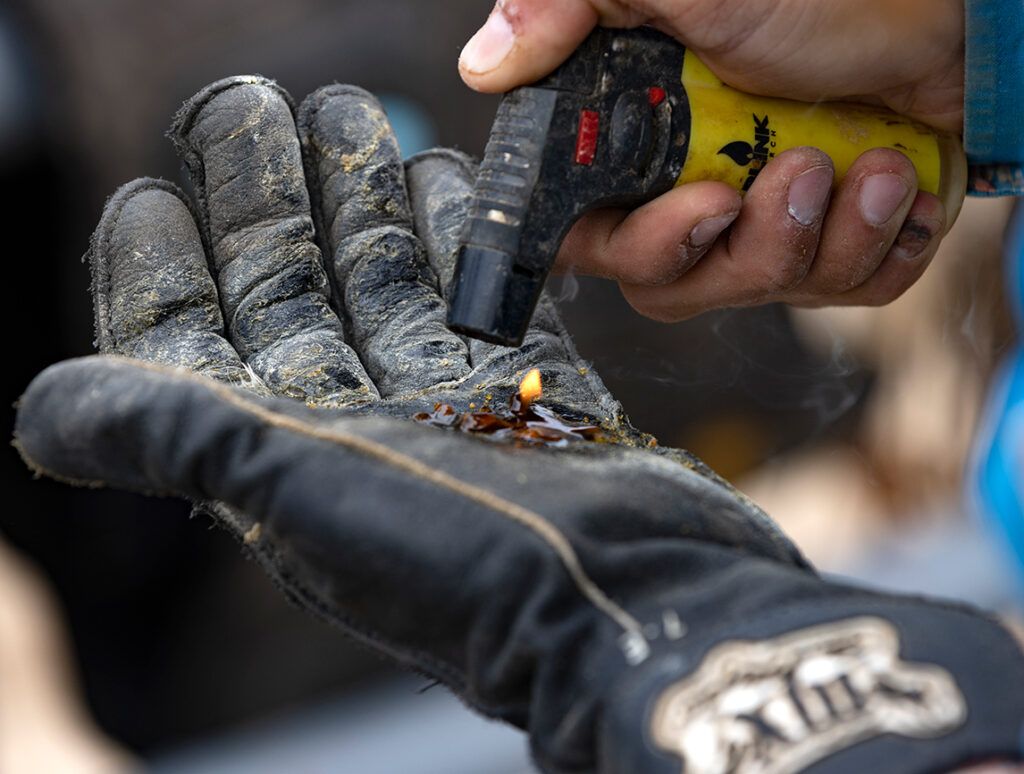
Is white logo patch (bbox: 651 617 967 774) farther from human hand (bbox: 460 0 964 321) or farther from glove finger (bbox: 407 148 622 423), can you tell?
human hand (bbox: 460 0 964 321)

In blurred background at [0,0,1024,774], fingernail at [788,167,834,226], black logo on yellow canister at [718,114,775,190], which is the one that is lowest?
blurred background at [0,0,1024,774]

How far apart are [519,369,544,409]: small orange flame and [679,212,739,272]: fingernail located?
26 centimetres

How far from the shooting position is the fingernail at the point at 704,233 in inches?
49.3

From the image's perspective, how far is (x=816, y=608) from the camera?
0.71m

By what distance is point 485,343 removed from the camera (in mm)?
1295

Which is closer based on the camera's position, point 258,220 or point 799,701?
point 799,701

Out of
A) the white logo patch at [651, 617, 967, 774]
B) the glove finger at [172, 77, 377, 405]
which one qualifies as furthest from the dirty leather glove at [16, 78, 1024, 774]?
the glove finger at [172, 77, 377, 405]

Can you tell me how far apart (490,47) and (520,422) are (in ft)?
1.36

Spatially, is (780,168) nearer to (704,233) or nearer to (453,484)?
(704,233)

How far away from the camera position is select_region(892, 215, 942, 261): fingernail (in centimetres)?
139

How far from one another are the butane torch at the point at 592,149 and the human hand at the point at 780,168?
0.02 meters

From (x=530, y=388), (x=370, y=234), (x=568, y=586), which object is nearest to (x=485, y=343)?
(x=530, y=388)

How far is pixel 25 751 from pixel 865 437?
2.23 m

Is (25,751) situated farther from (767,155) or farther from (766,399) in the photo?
(766,399)
